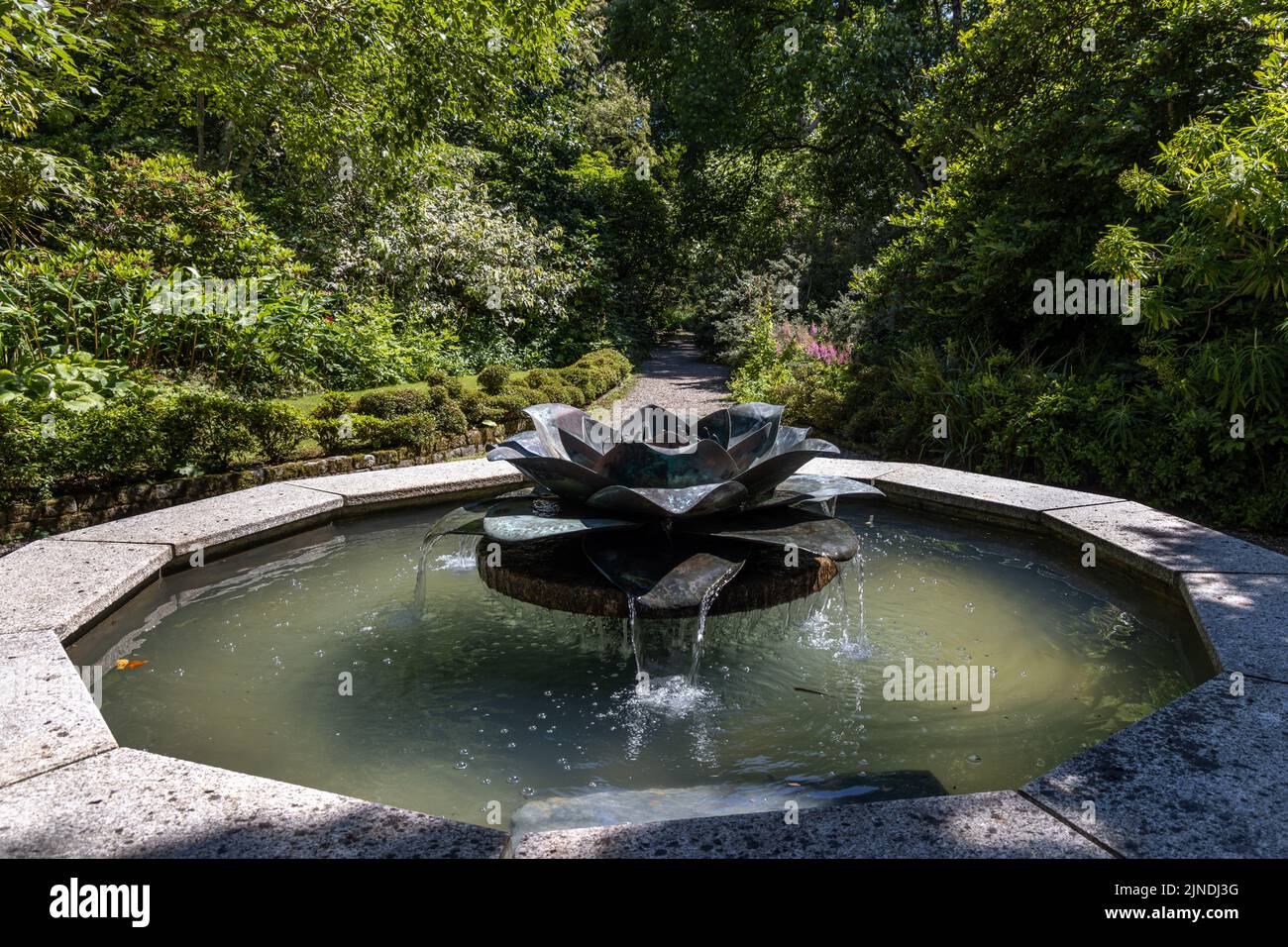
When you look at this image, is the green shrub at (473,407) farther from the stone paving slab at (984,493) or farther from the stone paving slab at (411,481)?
the stone paving slab at (984,493)

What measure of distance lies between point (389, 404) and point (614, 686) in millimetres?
4878

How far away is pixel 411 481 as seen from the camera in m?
4.90

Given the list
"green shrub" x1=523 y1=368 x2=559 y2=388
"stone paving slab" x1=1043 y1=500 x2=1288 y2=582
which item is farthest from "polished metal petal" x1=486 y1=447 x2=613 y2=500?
"green shrub" x1=523 y1=368 x2=559 y2=388

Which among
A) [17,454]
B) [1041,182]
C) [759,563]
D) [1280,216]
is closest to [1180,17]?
[1041,182]

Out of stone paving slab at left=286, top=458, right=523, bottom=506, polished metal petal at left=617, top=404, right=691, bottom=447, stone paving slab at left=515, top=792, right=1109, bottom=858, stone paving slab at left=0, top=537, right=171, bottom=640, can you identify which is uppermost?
polished metal petal at left=617, top=404, right=691, bottom=447

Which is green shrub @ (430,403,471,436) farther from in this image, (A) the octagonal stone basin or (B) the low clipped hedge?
(A) the octagonal stone basin

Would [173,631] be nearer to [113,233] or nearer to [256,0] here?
[113,233]

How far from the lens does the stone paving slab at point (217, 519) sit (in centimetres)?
367

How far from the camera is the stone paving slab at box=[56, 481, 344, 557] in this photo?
3.67m

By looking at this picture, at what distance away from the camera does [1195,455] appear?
17.3ft

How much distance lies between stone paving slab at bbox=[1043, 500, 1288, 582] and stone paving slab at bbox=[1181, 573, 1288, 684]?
0.40 ft

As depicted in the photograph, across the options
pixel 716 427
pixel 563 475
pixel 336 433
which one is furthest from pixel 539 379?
pixel 563 475

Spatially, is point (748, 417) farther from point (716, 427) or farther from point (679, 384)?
point (679, 384)

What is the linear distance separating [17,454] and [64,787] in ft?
12.3
